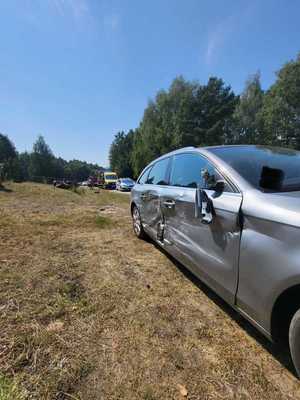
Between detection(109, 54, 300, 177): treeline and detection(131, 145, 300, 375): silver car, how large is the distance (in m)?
28.1

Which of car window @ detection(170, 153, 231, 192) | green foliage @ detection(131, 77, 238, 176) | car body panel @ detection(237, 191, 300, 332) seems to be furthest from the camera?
green foliage @ detection(131, 77, 238, 176)

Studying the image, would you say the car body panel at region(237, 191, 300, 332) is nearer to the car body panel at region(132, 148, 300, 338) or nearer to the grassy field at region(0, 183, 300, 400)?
the car body panel at region(132, 148, 300, 338)

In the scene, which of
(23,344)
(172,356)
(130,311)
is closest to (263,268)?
(172,356)

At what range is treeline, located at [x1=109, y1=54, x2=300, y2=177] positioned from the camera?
25234 mm

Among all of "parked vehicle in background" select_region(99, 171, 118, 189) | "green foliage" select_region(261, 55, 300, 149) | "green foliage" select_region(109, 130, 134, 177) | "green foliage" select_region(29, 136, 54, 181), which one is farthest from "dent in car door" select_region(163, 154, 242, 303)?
"green foliage" select_region(29, 136, 54, 181)

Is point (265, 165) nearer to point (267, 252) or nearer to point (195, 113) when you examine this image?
point (267, 252)

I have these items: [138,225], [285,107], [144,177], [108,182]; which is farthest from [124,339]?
[285,107]

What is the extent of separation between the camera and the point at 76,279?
8.95 ft

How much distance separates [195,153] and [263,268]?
4.87ft

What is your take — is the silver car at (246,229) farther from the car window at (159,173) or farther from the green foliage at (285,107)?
the green foliage at (285,107)

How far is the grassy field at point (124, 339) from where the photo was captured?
1.39 m

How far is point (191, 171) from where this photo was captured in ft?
8.21

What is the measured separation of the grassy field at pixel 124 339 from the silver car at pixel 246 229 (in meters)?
0.35

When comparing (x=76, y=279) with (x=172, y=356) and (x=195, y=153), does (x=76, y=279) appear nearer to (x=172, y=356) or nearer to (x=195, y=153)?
(x=172, y=356)
